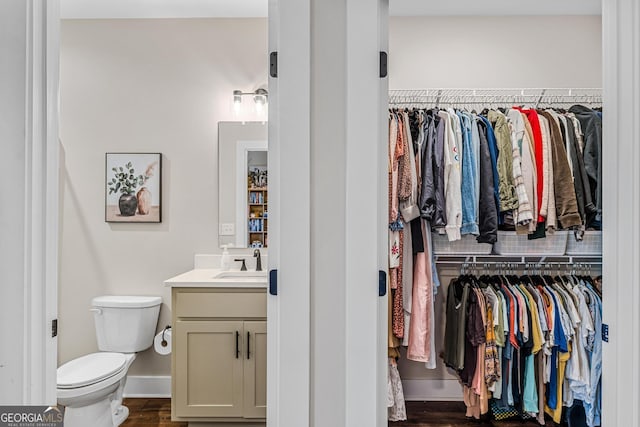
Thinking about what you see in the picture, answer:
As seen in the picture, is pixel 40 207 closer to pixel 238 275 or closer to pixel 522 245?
pixel 238 275

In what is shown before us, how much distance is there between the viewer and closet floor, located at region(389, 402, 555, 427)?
95.2 inches

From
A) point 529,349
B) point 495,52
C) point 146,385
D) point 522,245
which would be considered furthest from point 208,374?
point 495,52

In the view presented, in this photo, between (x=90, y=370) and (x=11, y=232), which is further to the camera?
(x=90, y=370)

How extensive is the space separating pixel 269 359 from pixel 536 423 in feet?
6.30

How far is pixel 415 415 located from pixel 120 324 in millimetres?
1849

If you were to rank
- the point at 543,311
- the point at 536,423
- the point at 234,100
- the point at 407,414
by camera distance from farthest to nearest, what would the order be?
the point at 234,100 → the point at 407,414 → the point at 536,423 → the point at 543,311

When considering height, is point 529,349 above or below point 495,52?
below

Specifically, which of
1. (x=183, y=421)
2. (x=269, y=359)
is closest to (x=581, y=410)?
(x=269, y=359)

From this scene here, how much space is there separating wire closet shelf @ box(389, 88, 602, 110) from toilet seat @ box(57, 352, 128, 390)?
2.19 metres

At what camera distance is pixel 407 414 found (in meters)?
2.57

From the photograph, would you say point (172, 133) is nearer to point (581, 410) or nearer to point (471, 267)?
point (471, 267)

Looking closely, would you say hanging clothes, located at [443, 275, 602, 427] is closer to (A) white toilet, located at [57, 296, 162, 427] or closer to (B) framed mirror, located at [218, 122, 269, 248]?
(B) framed mirror, located at [218, 122, 269, 248]

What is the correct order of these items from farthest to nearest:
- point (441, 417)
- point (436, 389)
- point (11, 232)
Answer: point (436, 389)
point (441, 417)
point (11, 232)

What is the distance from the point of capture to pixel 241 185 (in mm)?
2834
